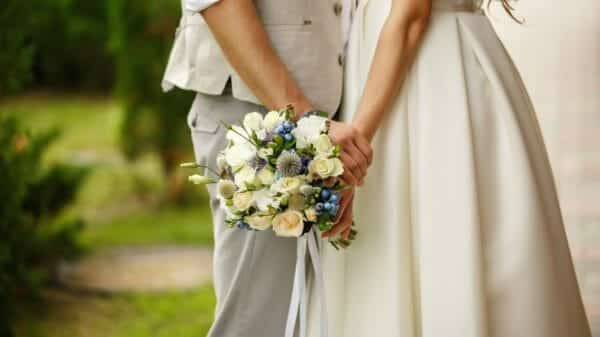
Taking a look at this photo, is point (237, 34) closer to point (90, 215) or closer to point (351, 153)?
point (351, 153)

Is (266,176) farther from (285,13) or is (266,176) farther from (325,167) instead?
(285,13)

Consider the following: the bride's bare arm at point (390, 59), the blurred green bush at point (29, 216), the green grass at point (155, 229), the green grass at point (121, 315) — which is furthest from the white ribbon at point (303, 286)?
the green grass at point (155, 229)

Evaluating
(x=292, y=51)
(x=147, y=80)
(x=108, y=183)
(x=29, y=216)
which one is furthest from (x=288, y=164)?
(x=108, y=183)

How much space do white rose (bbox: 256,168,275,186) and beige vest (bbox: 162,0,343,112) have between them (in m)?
0.24

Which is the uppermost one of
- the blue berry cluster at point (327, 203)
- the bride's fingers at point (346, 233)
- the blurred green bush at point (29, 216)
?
the blue berry cluster at point (327, 203)

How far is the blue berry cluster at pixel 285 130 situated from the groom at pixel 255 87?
0.16 meters

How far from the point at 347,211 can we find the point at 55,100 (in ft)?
30.2

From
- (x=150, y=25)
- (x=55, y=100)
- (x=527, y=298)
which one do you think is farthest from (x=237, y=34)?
(x=55, y=100)

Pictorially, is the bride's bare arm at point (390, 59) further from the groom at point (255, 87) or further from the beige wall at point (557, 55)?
the beige wall at point (557, 55)

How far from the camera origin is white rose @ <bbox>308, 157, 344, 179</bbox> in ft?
5.69

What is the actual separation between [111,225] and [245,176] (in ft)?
16.1

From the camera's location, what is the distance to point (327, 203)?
1748 millimetres

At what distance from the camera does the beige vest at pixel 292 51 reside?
6.36ft

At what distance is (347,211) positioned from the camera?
1.88m
